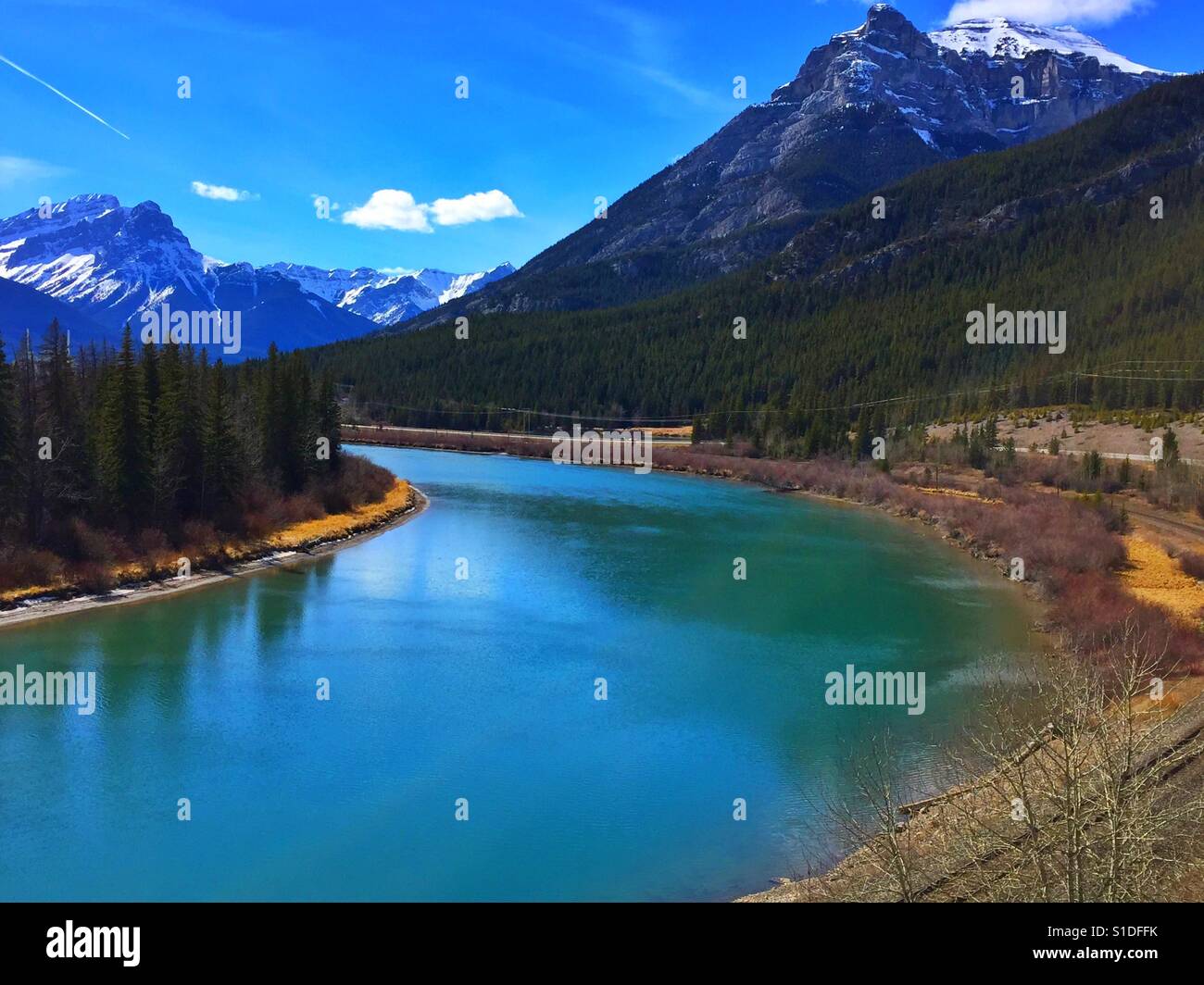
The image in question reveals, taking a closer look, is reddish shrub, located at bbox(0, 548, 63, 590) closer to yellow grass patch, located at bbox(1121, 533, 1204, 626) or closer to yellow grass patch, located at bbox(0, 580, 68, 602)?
yellow grass patch, located at bbox(0, 580, 68, 602)

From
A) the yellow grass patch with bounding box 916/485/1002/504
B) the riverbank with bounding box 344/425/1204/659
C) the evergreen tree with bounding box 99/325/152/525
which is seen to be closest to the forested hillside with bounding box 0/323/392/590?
the evergreen tree with bounding box 99/325/152/525

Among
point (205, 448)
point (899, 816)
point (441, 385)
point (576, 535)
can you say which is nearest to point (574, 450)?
point (441, 385)

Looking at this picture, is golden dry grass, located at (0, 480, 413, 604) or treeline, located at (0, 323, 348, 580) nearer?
golden dry grass, located at (0, 480, 413, 604)

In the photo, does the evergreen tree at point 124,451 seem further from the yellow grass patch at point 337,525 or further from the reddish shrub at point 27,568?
the yellow grass patch at point 337,525

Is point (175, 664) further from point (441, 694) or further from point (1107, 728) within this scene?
point (1107, 728)

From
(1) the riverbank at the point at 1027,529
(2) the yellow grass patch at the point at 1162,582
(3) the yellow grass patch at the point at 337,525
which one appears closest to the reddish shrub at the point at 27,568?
(3) the yellow grass patch at the point at 337,525
